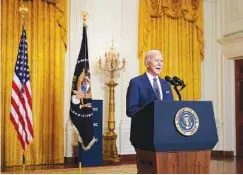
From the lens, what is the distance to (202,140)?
2.68 meters

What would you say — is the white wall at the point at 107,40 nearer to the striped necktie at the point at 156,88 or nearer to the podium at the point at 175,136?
the striped necktie at the point at 156,88

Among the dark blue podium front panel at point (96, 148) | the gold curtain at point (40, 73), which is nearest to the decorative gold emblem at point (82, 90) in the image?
the dark blue podium front panel at point (96, 148)

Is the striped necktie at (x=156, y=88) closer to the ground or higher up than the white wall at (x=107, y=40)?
closer to the ground

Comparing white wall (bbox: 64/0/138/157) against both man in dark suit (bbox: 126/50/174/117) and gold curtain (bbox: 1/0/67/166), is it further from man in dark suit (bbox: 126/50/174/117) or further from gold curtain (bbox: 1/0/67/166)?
man in dark suit (bbox: 126/50/174/117)

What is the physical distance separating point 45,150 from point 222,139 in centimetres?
424

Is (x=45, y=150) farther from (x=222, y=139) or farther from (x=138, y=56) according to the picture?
(x=222, y=139)

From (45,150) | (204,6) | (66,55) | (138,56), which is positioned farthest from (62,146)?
(204,6)

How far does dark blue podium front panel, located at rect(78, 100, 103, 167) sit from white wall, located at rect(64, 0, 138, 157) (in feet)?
2.21

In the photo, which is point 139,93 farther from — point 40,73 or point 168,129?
point 40,73

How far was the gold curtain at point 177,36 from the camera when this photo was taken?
343 inches

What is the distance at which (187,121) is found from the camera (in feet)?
8.66

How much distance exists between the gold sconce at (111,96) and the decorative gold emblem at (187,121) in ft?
17.1

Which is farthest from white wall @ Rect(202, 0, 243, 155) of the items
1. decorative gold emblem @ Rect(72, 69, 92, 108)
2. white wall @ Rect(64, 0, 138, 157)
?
decorative gold emblem @ Rect(72, 69, 92, 108)

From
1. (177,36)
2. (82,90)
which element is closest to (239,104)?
(177,36)
